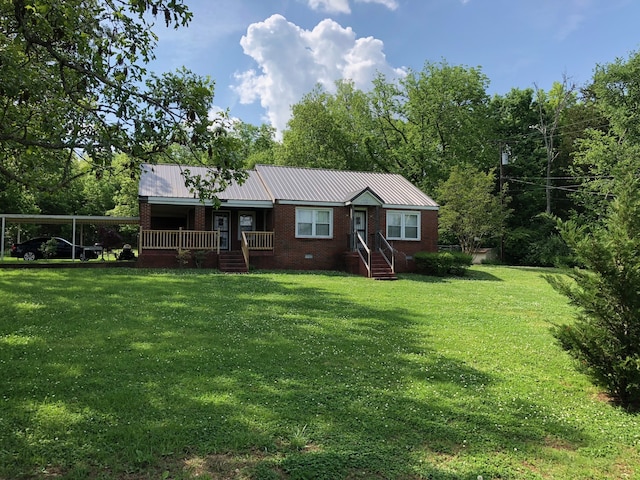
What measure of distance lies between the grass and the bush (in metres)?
9.91

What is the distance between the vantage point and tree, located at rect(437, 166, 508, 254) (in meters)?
28.0

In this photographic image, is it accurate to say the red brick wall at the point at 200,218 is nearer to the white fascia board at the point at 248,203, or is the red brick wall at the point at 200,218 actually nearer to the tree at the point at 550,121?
the white fascia board at the point at 248,203

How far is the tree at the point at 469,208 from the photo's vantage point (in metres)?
28.0

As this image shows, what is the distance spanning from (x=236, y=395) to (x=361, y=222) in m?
17.4

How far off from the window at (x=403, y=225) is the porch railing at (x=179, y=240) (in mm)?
8197

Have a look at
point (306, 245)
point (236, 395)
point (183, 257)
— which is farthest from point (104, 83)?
point (306, 245)

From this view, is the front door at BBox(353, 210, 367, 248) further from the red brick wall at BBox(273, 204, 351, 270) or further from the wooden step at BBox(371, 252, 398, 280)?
the wooden step at BBox(371, 252, 398, 280)

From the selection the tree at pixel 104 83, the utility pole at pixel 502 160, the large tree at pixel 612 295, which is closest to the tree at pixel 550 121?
the utility pole at pixel 502 160

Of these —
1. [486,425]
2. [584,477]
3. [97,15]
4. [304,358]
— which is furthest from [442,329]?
[97,15]

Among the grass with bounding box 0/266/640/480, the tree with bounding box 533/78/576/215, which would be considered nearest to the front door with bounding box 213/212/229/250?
the grass with bounding box 0/266/640/480

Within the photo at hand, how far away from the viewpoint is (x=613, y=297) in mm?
5633

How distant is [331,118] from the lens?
1582 inches

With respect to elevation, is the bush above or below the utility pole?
below

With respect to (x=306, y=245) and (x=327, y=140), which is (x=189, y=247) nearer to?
(x=306, y=245)
